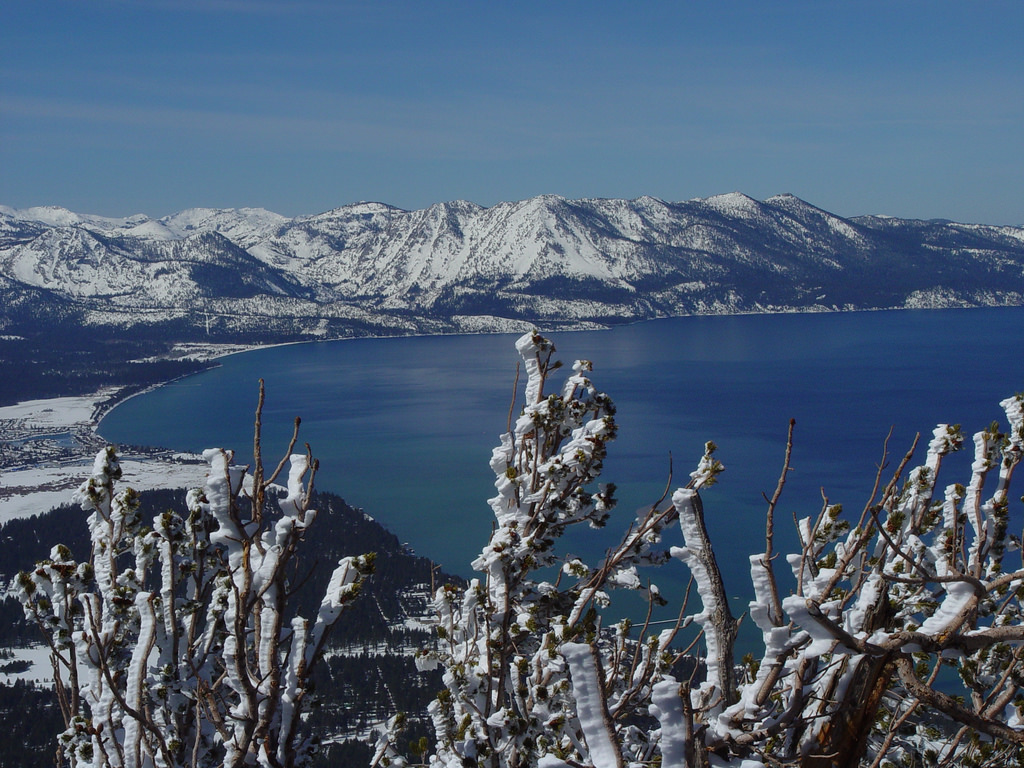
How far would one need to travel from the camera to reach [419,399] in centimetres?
7856

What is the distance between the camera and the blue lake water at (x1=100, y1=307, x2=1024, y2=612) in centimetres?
4072

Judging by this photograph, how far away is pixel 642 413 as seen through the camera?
6306cm

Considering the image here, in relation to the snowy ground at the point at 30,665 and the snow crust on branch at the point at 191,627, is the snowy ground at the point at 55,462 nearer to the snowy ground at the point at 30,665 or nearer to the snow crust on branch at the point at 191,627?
the snowy ground at the point at 30,665

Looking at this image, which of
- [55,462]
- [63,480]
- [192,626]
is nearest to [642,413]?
[63,480]

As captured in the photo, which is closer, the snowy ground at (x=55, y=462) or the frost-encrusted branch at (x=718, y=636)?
the frost-encrusted branch at (x=718, y=636)

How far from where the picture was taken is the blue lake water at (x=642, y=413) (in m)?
40.7

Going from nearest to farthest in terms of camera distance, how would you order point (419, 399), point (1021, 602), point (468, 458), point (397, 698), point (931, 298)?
1. point (1021, 602)
2. point (397, 698)
3. point (468, 458)
4. point (419, 399)
5. point (931, 298)

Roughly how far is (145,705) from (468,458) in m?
49.7

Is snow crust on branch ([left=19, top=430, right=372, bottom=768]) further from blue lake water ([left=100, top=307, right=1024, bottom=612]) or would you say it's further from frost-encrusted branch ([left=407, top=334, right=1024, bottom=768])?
blue lake water ([left=100, top=307, right=1024, bottom=612])

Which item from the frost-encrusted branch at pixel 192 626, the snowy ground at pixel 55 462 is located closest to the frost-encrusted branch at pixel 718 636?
the frost-encrusted branch at pixel 192 626

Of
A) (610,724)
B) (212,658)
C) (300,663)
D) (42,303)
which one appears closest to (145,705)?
(212,658)

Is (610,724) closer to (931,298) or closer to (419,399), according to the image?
(419,399)

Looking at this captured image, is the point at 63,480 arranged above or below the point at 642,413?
below

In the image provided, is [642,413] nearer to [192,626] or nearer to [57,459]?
[57,459]
